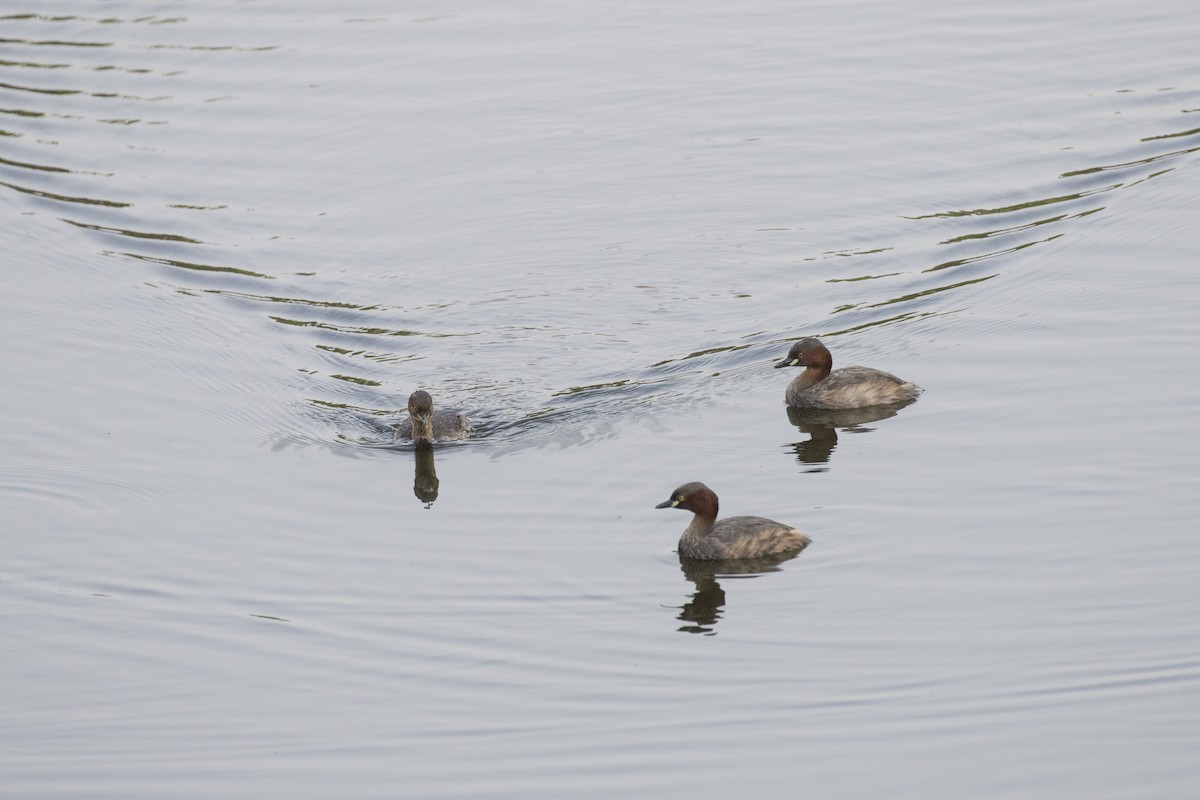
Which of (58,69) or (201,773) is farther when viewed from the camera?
(58,69)

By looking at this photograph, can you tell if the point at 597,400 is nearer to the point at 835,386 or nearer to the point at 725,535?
the point at 835,386

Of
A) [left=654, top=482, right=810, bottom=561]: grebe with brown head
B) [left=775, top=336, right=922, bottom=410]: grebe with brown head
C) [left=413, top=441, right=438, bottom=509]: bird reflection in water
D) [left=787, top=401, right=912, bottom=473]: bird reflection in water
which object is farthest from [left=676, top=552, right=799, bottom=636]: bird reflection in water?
[left=775, top=336, right=922, bottom=410]: grebe with brown head

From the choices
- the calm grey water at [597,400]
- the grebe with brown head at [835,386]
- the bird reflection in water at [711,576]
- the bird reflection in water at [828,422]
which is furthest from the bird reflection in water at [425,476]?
the grebe with brown head at [835,386]

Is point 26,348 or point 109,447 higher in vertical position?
point 26,348

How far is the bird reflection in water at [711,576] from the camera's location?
12.5 meters

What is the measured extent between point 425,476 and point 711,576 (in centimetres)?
360

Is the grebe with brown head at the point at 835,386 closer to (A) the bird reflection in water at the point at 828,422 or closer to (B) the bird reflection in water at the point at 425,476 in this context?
(A) the bird reflection in water at the point at 828,422

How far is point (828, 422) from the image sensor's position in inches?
647

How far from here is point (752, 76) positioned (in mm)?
26469

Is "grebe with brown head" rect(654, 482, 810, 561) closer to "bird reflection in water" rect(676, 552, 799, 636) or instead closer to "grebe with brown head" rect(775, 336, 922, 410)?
"bird reflection in water" rect(676, 552, 799, 636)

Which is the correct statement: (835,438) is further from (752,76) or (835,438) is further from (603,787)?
(752,76)

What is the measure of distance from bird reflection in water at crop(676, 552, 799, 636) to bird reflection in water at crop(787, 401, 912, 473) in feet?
8.16

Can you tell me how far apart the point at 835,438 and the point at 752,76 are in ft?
38.9

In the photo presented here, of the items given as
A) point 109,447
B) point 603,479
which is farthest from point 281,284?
point 603,479
